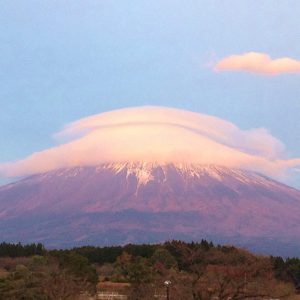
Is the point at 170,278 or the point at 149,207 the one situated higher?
the point at 149,207

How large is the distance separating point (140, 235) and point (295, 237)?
27.3 metres

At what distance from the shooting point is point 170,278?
2948 cm

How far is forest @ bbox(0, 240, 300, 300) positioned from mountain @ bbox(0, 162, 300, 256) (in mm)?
71740

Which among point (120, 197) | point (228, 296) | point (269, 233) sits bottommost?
point (228, 296)

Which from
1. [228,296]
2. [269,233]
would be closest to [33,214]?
[269,233]

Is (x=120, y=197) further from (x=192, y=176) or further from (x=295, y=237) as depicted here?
(x=295, y=237)

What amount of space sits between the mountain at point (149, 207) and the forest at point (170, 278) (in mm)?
71740

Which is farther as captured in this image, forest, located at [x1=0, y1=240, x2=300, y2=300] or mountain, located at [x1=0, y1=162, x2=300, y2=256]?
mountain, located at [x1=0, y1=162, x2=300, y2=256]

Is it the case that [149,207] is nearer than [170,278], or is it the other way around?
[170,278]

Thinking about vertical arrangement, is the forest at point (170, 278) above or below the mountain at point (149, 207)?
below

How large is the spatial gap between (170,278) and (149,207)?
118937mm

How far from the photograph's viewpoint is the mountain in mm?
131625

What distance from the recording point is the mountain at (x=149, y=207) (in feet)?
432

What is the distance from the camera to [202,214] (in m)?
142
